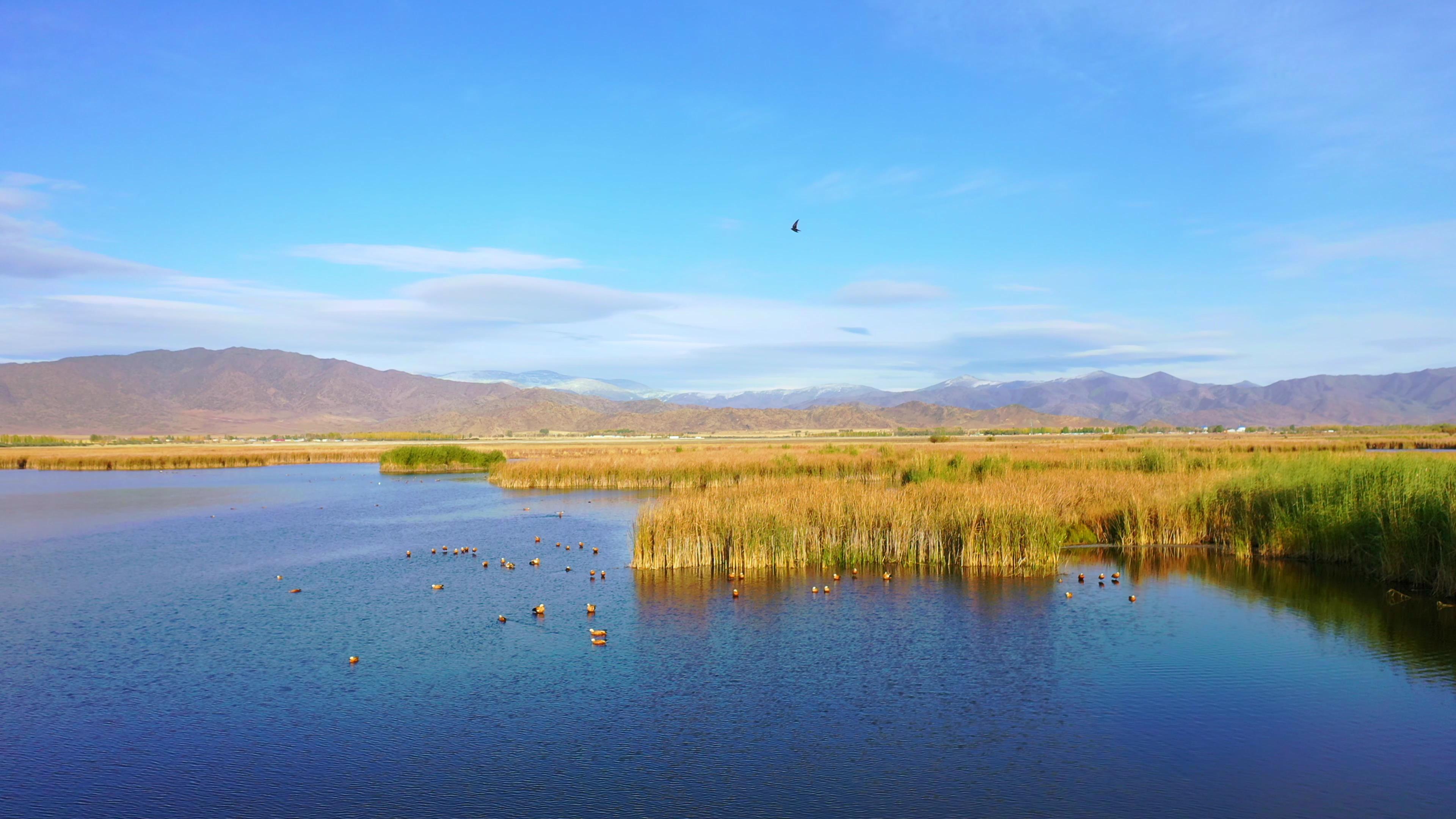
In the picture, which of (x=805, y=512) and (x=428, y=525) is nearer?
(x=805, y=512)

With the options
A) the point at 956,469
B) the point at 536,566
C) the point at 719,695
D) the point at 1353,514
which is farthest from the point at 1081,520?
the point at 719,695

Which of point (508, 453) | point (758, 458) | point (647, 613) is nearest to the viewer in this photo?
point (647, 613)

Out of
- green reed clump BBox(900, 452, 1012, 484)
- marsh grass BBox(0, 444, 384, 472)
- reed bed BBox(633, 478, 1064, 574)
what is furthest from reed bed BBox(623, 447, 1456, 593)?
marsh grass BBox(0, 444, 384, 472)

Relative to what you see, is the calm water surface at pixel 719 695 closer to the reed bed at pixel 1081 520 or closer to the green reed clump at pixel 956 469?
the reed bed at pixel 1081 520

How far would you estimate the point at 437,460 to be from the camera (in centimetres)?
6019

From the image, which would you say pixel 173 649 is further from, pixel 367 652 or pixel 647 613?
pixel 647 613

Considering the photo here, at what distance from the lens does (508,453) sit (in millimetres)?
74812

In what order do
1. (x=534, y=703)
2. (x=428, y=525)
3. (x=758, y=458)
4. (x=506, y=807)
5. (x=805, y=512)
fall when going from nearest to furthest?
(x=506, y=807), (x=534, y=703), (x=805, y=512), (x=428, y=525), (x=758, y=458)

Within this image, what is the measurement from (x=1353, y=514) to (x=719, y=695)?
15809mm

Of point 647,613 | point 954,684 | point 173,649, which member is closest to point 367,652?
point 173,649

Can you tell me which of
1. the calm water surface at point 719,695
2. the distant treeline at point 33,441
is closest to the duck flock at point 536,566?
the calm water surface at point 719,695

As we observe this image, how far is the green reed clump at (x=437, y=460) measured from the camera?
58256 millimetres

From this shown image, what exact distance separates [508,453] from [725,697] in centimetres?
6596

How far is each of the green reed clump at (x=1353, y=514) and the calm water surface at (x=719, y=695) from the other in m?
0.83
